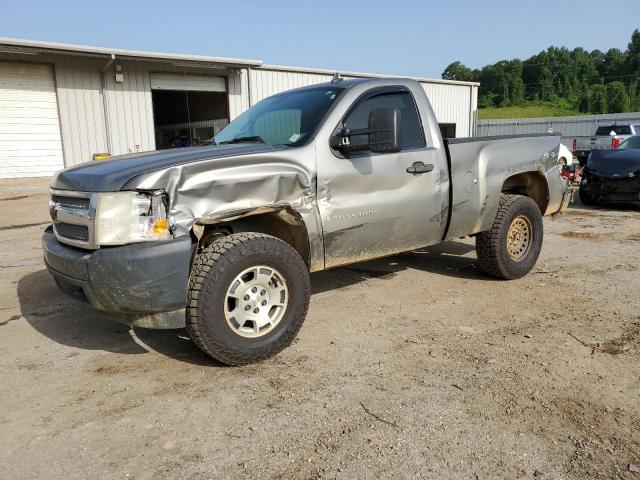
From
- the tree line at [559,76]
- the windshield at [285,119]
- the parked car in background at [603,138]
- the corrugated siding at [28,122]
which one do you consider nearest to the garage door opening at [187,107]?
the corrugated siding at [28,122]

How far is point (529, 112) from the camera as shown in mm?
71625

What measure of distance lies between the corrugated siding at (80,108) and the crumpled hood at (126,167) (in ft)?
35.5

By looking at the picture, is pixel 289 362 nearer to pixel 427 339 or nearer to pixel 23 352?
pixel 427 339

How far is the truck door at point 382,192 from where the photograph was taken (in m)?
4.03

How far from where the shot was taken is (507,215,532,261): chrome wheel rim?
5.62 m

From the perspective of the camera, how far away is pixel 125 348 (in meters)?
3.97

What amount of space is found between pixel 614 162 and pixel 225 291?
33.1ft

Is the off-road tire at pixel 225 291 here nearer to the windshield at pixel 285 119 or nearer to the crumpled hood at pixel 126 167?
the crumpled hood at pixel 126 167

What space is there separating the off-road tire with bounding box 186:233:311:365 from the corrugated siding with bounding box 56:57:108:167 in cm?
1176

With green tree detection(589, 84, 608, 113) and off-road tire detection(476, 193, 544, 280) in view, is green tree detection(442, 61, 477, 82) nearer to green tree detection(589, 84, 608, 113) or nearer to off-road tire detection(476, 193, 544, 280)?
green tree detection(589, 84, 608, 113)

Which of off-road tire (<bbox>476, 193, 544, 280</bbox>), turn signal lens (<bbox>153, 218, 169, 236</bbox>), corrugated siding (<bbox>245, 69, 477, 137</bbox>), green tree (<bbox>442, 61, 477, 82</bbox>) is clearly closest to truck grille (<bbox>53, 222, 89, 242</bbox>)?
turn signal lens (<bbox>153, 218, 169, 236</bbox>)

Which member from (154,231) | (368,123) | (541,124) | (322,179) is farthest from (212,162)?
(541,124)

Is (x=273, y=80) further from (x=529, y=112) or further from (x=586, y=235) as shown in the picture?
(x=529, y=112)

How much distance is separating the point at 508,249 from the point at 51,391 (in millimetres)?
4445
